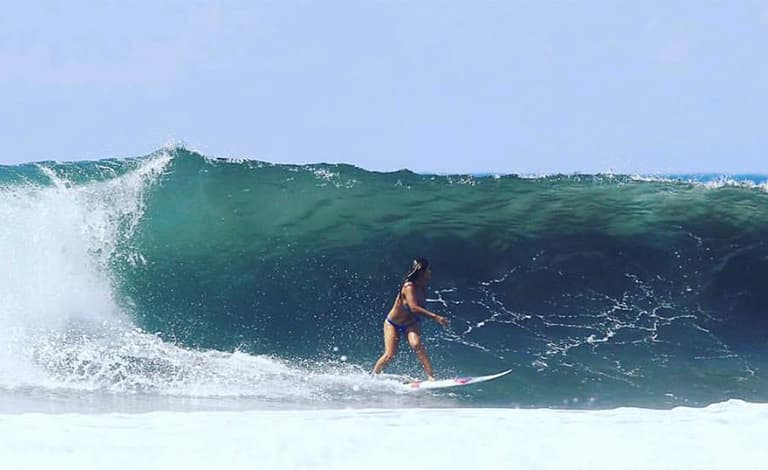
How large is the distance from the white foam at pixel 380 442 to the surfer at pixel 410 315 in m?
2.48

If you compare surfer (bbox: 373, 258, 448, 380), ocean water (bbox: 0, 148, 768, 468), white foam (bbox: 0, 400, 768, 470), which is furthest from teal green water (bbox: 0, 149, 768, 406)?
white foam (bbox: 0, 400, 768, 470)

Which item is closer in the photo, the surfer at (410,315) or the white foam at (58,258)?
the surfer at (410,315)

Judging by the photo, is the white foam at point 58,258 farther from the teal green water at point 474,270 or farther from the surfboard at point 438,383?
the surfboard at point 438,383

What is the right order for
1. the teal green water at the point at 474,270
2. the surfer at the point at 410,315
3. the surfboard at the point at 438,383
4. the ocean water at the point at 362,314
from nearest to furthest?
the ocean water at the point at 362,314 → the surfer at the point at 410,315 → the surfboard at the point at 438,383 → the teal green water at the point at 474,270

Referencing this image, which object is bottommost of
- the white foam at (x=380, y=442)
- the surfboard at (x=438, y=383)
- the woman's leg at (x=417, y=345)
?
the surfboard at (x=438, y=383)

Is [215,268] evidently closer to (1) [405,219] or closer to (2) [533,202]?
(1) [405,219]

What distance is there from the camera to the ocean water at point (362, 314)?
5.87 metres

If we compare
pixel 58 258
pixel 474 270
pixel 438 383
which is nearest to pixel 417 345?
pixel 438 383

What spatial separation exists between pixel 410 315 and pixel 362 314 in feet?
9.66

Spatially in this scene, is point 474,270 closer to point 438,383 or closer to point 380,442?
point 438,383

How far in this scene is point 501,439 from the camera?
577 centimetres

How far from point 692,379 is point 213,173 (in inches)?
329

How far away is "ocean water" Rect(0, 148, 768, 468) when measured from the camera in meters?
5.87

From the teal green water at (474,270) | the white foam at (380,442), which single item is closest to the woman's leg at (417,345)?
the teal green water at (474,270)
